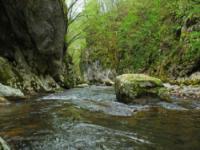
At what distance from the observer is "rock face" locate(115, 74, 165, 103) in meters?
10.4

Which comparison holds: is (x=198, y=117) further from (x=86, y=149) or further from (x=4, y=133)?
(x=4, y=133)

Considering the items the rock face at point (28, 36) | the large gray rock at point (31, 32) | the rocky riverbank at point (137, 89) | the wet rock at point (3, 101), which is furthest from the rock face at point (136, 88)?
the large gray rock at point (31, 32)

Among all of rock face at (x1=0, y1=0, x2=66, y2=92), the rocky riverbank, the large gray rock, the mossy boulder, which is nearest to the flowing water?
the rocky riverbank

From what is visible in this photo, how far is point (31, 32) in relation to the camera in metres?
17.7

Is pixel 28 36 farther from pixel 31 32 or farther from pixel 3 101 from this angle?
pixel 3 101

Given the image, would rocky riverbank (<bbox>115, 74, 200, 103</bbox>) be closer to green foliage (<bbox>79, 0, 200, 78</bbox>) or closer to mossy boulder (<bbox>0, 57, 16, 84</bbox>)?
mossy boulder (<bbox>0, 57, 16, 84</bbox>)

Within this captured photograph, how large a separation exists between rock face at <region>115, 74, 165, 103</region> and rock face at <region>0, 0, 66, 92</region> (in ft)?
23.2

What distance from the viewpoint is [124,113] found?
26.1 feet

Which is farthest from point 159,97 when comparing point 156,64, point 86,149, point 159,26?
point 159,26

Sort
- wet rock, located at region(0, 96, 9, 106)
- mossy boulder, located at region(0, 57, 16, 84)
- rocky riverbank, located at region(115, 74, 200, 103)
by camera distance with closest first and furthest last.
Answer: wet rock, located at region(0, 96, 9, 106) < rocky riverbank, located at region(115, 74, 200, 103) < mossy boulder, located at region(0, 57, 16, 84)

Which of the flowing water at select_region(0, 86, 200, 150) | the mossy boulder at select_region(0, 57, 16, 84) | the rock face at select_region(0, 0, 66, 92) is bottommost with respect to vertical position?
the flowing water at select_region(0, 86, 200, 150)

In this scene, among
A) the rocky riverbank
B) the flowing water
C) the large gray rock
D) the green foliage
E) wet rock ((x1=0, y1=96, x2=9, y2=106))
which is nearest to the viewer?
the flowing water

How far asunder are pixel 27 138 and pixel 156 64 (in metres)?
23.3

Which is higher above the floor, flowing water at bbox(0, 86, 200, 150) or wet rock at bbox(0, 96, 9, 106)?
wet rock at bbox(0, 96, 9, 106)
